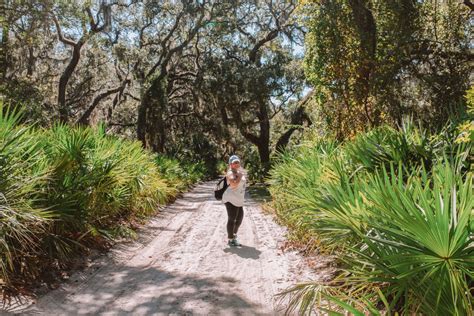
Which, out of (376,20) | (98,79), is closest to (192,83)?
(98,79)

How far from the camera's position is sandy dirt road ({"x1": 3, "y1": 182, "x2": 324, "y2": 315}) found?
4102 millimetres

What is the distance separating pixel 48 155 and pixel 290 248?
402 cm

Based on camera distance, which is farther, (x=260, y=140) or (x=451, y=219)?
(x=260, y=140)

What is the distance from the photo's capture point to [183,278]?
16.7 ft

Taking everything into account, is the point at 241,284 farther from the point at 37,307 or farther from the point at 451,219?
the point at 451,219

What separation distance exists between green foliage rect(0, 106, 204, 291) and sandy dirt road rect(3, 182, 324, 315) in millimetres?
432

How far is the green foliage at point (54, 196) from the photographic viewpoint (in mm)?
4379

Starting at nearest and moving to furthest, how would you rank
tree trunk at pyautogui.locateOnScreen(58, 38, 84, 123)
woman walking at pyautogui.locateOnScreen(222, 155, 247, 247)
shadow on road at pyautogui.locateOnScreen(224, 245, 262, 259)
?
1. shadow on road at pyautogui.locateOnScreen(224, 245, 262, 259)
2. woman walking at pyautogui.locateOnScreen(222, 155, 247, 247)
3. tree trunk at pyautogui.locateOnScreen(58, 38, 84, 123)

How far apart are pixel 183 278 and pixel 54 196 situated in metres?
2.09

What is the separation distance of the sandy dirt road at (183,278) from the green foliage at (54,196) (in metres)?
0.43

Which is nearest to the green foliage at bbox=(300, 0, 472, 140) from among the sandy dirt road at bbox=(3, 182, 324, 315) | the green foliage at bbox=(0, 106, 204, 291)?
the sandy dirt road at bbox=(3, 182, 324, 315)

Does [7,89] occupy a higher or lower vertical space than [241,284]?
higher

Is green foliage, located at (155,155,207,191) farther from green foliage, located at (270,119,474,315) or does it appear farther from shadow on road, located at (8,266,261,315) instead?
green foliage, located at (270,119,474,315)

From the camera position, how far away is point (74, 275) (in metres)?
5.12
